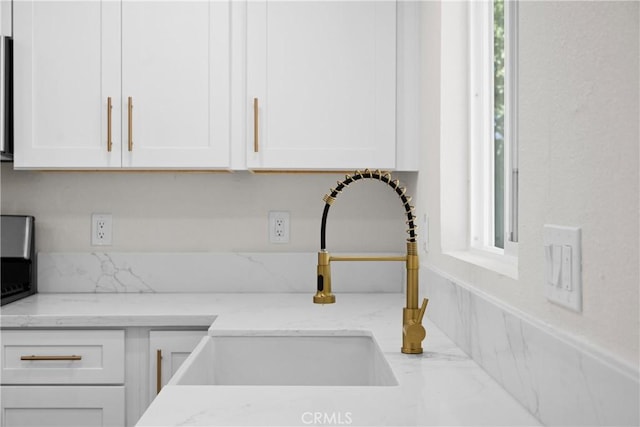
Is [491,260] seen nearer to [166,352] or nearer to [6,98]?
[166,352]

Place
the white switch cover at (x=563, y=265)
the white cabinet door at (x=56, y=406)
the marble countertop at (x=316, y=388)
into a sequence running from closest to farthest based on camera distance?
the white switch cover at (x=563, y=265) < the marble countertop at (x=316, y=388) < the white cabinet door at (x=56, y=406)

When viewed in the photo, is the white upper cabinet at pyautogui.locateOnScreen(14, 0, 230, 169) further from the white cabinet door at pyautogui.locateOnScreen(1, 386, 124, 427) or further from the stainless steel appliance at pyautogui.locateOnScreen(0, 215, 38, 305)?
the white cabinet door at pyautogui.locateOnScreen(1, 386, 124, 427)

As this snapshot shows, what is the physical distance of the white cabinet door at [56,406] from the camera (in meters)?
1.81

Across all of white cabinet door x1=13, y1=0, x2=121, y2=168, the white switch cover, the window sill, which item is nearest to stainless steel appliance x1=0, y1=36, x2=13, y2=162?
white cabinet door x1=13, y1=0, x2=121, y2=168

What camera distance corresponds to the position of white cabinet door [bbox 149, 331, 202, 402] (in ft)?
6.13

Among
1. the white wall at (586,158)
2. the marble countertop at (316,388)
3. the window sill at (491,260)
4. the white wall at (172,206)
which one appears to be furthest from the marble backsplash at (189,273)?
the white wall at (586,158)

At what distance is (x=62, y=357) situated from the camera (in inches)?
71.8

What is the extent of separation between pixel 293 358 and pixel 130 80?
1.09m

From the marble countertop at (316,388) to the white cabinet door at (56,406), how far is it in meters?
A: 0.20

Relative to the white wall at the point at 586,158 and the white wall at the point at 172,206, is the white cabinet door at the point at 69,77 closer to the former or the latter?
the white wall at the point at 172,206

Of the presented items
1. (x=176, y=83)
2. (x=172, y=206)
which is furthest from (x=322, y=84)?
(x=172, y=206)

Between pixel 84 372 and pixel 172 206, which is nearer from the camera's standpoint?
pixel 84 372

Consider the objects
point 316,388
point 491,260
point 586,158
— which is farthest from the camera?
point 491,260

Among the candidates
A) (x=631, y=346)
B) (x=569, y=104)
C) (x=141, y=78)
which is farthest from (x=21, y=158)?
(x=631, y=346)
